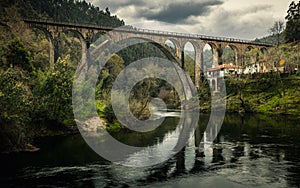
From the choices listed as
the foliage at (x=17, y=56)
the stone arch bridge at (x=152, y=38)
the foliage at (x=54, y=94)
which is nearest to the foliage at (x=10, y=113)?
the foliage at (x=54, y=94)

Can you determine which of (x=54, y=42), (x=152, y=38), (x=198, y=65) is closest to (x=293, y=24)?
(x=198, y=65)

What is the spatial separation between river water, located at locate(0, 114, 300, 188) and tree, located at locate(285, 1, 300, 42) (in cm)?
7006

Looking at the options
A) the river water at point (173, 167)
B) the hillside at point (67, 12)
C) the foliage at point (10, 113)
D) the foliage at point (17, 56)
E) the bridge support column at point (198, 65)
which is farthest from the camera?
the hillside at point (67, 12)

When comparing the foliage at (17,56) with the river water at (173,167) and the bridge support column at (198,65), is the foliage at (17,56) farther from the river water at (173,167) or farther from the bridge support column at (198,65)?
the bridge support column at (198,65)

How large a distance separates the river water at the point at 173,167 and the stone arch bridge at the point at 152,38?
30.7m

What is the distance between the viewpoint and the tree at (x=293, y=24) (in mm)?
88375

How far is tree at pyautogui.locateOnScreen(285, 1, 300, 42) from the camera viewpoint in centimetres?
8838

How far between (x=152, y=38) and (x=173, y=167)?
170 feet

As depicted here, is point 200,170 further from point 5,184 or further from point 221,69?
point 221,69

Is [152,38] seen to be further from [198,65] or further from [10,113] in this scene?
[10,113]

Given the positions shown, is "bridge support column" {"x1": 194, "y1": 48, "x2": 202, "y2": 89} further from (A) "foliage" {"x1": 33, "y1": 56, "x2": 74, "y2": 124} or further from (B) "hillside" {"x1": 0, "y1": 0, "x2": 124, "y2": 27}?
(A) "foliage" {"x1": 33, "y1": 56, "x2": 74, "y2": 124}

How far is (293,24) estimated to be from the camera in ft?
293

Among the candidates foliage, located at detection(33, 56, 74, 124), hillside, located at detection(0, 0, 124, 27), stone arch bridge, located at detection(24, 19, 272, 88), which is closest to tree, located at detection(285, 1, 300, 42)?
stone arch bridge, located at detection(24, 19, 272, 88)

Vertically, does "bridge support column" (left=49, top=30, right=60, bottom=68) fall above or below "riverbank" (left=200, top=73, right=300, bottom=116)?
above
